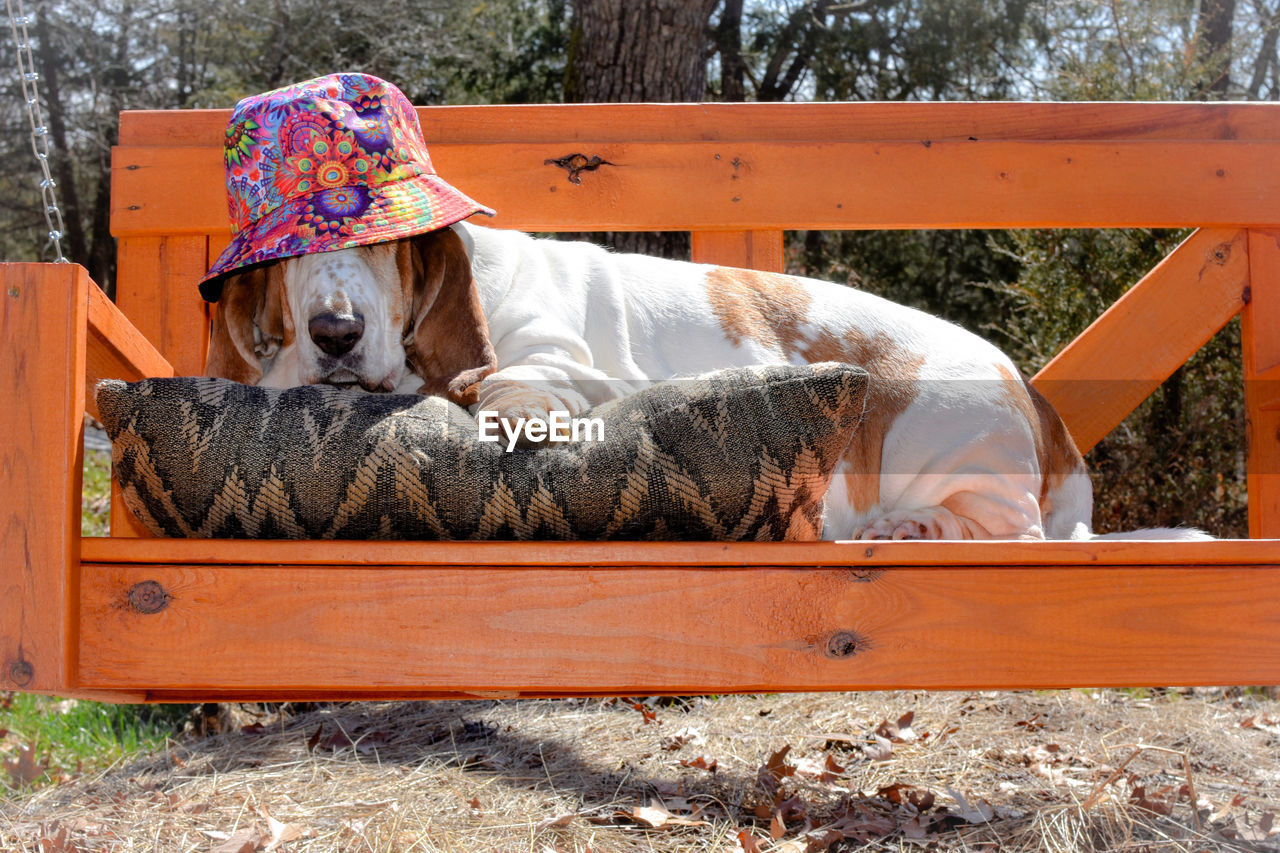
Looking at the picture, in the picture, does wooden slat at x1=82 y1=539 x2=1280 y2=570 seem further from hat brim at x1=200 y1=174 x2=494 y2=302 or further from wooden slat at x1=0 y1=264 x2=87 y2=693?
hat brim at x1=200 y1=174 x2=494 y2=302

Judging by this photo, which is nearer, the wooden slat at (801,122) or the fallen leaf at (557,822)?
the fallen leaf at (557,822)

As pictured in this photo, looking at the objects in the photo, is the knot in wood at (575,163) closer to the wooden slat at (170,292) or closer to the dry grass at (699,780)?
the wooden slat at (170,292)

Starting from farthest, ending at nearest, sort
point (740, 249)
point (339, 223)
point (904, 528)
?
point (740, 249) → point (904, 528) → point (339, 223)

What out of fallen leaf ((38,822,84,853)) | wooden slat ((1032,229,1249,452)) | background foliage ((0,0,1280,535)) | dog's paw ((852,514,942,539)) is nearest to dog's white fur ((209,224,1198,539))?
dog's paw ((852,514,942,539))

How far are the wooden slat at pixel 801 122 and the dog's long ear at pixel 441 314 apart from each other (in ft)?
2.37

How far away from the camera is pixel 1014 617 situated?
1503 millimetres

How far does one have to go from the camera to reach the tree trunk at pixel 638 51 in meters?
4.26

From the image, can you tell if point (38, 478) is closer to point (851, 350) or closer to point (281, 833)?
point (281, 833)

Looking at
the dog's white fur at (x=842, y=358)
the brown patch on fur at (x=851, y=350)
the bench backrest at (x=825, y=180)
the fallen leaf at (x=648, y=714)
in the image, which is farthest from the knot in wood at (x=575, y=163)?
the fallen leaf at (x=648, y=714)

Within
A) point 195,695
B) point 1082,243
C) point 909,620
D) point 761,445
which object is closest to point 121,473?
point 195,695

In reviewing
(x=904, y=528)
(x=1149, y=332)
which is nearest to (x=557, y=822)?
(x=904, y=528)

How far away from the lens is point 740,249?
2678 millimetres

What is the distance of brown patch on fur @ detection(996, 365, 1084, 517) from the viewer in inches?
92.4

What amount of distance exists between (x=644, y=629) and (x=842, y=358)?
1.05m
